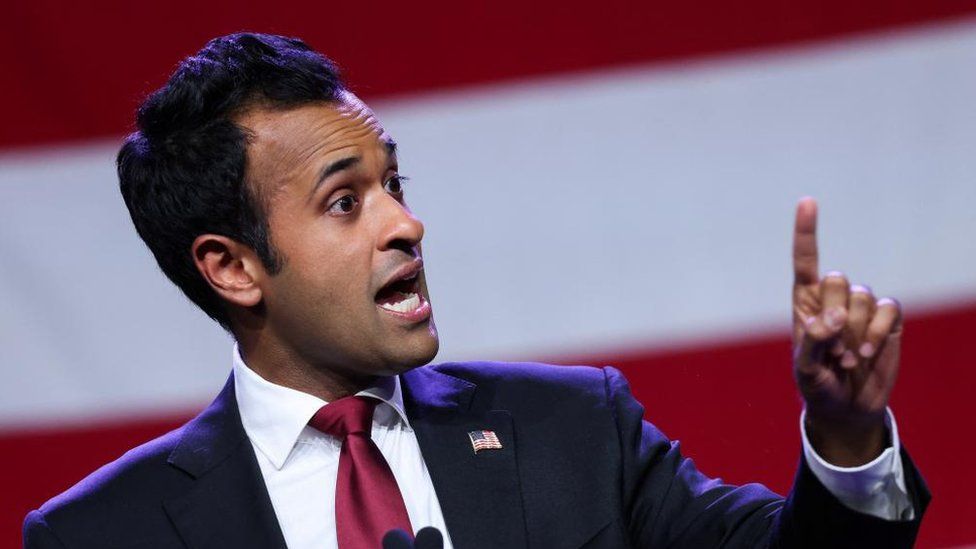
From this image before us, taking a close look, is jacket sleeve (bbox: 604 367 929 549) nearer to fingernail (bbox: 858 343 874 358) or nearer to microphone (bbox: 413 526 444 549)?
fingernail (bbox: 858 343 874 358)

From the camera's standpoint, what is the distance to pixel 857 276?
91.4 inches

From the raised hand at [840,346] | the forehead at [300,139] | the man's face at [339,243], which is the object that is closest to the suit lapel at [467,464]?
the man's face at [339,243]

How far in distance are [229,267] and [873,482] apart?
83 cm

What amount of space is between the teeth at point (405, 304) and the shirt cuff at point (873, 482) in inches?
19.7

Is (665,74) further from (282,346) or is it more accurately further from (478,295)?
(282,346)

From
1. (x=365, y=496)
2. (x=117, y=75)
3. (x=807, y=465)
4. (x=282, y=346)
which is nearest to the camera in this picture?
(x=807, y=465)

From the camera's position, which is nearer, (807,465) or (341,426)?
(807,465)

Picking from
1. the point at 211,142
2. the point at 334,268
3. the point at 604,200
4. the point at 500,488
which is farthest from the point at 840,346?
the point at 604,200

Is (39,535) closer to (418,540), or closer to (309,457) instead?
(309,457)

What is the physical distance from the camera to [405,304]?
5.27ft

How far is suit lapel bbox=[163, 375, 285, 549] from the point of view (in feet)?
5.14

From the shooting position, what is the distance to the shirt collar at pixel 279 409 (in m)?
1.64

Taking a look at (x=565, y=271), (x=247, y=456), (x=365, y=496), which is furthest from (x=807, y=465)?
(x=565, y=271)

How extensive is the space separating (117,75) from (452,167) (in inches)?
23.6
